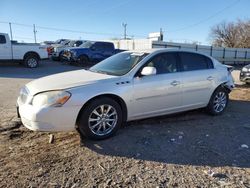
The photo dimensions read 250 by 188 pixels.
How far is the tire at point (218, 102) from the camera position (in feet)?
20.3

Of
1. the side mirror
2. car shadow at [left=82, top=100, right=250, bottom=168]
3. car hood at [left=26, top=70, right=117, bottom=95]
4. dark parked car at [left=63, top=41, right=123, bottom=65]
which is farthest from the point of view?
dark parked car at [left=63, top=41, right=123, bottom=65]

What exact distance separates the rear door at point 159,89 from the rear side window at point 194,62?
0.23 m

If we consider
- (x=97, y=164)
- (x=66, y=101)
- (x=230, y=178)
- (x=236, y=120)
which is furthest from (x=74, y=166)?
(x=236, y=120)

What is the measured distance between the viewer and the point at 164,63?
17.7 ft

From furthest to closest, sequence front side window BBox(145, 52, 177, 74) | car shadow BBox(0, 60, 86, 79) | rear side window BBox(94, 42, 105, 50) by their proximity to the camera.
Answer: rear side window BBox(94, 42, 105, 50)
car shadow BBox(0, 60, 86, 79)
front side window BBox(145, 52, 177, 74)

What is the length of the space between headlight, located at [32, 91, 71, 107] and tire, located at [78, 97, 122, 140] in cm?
39

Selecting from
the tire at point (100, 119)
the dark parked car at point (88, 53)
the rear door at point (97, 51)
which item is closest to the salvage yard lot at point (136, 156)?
the tire at point (100, 119)

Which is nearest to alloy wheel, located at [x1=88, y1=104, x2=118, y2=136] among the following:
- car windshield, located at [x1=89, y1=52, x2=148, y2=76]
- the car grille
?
car windshield, located at [x1=89, y1=52, x2=148, y2=76]

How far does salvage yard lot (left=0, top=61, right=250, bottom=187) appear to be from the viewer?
3.38 m

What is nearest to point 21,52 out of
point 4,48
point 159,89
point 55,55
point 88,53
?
point 4,48

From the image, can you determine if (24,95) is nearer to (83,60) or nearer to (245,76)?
(245,76)

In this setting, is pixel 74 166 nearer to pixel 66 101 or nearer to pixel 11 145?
pixel 66 101

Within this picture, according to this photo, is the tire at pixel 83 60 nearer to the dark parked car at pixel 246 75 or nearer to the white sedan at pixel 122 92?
the dark parked car at pixel 246 75

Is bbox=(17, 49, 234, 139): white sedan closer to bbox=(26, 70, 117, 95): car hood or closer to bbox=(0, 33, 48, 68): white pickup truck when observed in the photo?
bbox=(26, 70, 117, 95): car hood
